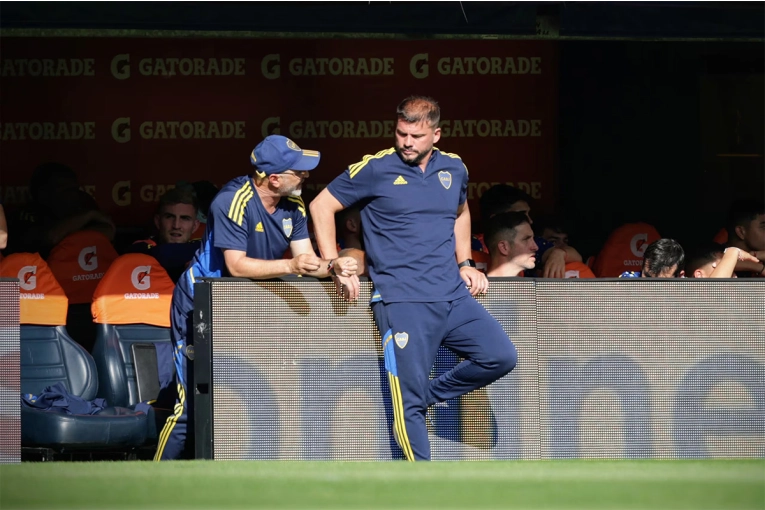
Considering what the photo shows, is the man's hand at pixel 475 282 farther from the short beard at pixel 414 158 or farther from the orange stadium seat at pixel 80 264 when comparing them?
the orange stadium seat at pixel 80 264

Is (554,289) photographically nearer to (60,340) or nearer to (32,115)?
(60,340)

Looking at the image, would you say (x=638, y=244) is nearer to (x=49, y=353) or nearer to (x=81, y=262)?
(x=81, y=262)

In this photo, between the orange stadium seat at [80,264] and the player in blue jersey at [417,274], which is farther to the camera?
the orange stadium seat at [80,264]

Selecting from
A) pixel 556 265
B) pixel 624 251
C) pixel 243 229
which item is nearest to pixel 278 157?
pixel 243 229

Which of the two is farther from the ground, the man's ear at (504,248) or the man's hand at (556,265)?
the man's ear at (504,248)

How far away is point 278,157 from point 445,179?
2.70 feet

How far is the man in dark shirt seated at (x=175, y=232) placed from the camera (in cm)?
700

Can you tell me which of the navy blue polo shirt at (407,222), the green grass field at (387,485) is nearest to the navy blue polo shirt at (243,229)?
the navy blue polo shirt at (407,222)

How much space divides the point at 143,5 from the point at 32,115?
229 centimetres

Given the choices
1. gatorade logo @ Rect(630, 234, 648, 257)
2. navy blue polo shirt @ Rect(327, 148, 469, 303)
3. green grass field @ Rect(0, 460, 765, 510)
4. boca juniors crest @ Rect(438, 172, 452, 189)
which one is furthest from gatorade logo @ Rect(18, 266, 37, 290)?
gatorade logo @ Rect(630, 234, 648, 257)

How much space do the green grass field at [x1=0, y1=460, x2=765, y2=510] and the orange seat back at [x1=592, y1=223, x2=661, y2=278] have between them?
3.54m

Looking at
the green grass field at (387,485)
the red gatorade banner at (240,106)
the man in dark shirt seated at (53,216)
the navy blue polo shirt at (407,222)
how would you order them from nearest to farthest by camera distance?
the green grass field at (387,485), the navy blue polo shirt at (407,222), the man in dark shirt seated at (53,216), the red gatorade banner at (240,106)

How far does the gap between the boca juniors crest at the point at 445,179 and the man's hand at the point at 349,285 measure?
0.62m

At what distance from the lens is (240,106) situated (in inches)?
356
